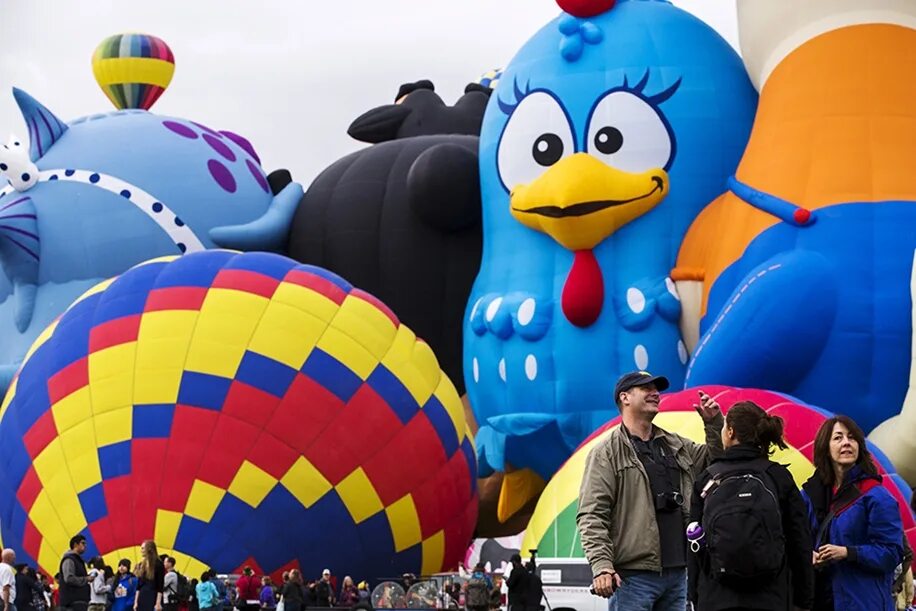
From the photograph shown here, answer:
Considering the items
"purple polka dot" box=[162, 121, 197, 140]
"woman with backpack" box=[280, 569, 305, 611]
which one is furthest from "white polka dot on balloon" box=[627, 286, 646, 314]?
"purple polka dot" box=[162, 121, 197, 140]

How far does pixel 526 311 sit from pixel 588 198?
1.01m

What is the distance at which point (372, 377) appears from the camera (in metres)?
11.0

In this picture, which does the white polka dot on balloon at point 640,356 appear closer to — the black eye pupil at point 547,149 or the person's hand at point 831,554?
the black eye pupil at point 547,149

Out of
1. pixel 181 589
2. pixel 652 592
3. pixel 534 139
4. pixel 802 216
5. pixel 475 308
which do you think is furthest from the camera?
pixel 475 308

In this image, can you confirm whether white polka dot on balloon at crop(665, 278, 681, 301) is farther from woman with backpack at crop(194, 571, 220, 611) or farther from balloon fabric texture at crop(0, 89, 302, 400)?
balloon fabric texture at crop(0, 89, 302, 400)

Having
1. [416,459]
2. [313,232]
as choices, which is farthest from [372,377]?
[313,232]

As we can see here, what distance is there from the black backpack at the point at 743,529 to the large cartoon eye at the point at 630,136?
939cm

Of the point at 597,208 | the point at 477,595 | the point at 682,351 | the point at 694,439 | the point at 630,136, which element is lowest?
the point at 477,595

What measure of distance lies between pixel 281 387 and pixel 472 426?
15.4ft

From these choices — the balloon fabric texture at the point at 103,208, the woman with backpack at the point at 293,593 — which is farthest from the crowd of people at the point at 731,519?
the balloon fabric texture at the point at 103,208

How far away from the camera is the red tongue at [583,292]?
13.0 m

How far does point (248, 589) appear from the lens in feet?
34.4

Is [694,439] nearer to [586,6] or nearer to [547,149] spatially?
[547,149]

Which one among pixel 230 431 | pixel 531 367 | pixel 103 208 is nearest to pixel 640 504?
pixel 230 431
